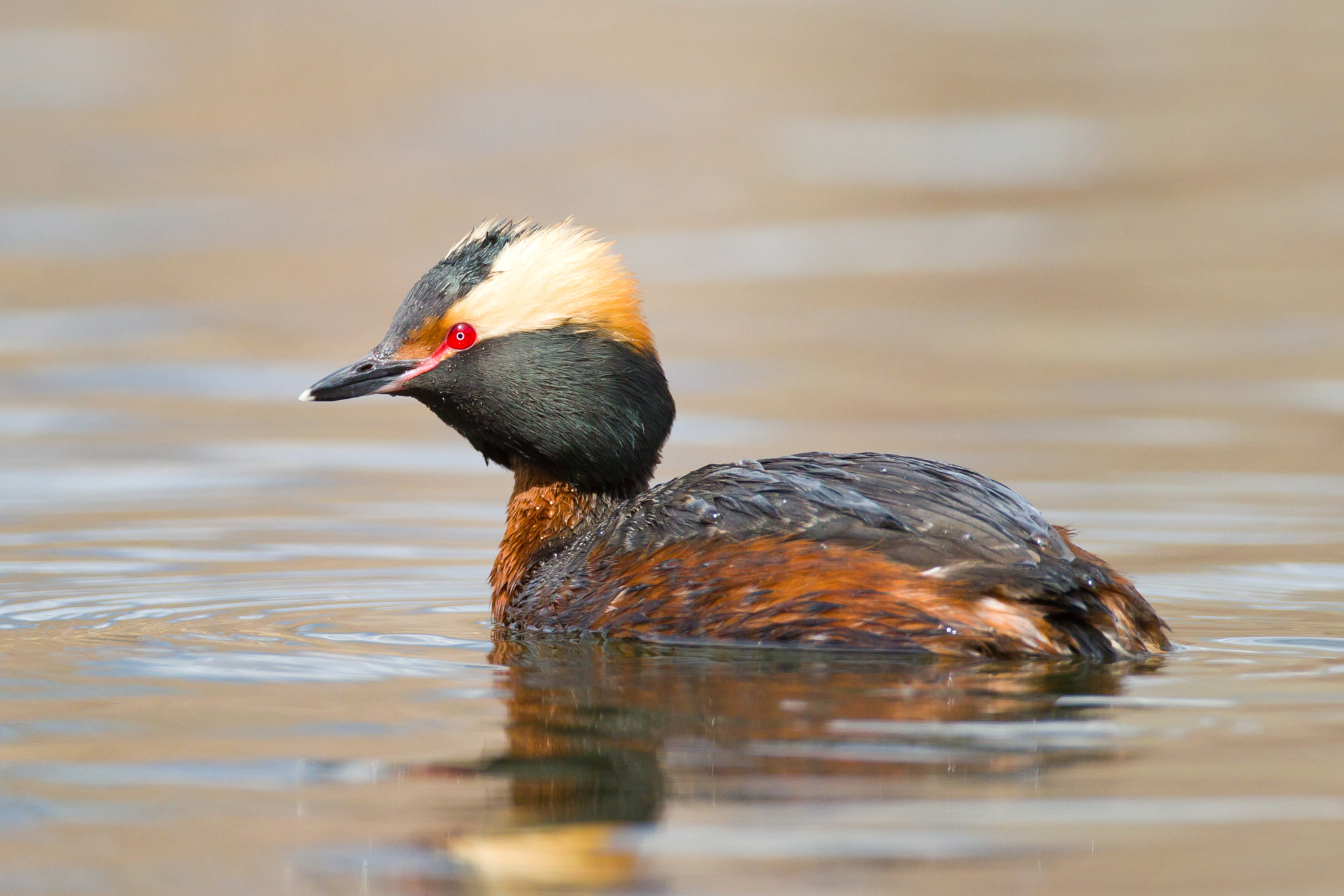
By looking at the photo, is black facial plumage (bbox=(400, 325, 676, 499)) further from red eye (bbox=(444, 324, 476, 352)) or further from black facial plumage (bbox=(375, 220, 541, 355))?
black facial plumage (bbox=(375, 220, 541, 355))

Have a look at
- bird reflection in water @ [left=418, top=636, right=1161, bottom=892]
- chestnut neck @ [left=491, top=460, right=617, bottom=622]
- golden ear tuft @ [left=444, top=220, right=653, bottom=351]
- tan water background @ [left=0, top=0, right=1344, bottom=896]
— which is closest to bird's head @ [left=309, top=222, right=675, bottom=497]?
golden ear tuft @ [left=444, top=220, right=653, bottom=351]

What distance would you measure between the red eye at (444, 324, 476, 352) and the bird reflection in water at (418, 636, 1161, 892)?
1.32 meters

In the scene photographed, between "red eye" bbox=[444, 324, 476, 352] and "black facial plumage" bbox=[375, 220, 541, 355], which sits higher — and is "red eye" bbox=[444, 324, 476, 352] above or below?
below

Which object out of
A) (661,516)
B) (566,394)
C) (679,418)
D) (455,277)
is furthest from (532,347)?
(679,418)

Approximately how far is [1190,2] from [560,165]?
11020 millimetres

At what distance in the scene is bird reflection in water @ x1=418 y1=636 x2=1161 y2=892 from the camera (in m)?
4.83

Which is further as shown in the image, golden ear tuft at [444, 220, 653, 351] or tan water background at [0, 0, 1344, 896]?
golden ear tuft at [444, 220, 653, 351]

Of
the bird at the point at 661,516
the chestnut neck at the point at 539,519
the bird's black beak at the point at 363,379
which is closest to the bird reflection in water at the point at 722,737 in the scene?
the bird at the point at 661,516

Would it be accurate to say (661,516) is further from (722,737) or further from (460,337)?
(722,737)

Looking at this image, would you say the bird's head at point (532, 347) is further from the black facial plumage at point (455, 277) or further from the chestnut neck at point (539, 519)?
the chestnut neck at point (539, 519)

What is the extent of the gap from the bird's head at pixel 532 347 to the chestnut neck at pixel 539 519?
0.20 metres

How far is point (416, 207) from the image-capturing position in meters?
18.1

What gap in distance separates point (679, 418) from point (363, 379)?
4733 millimetres

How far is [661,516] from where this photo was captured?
23.3 feet
